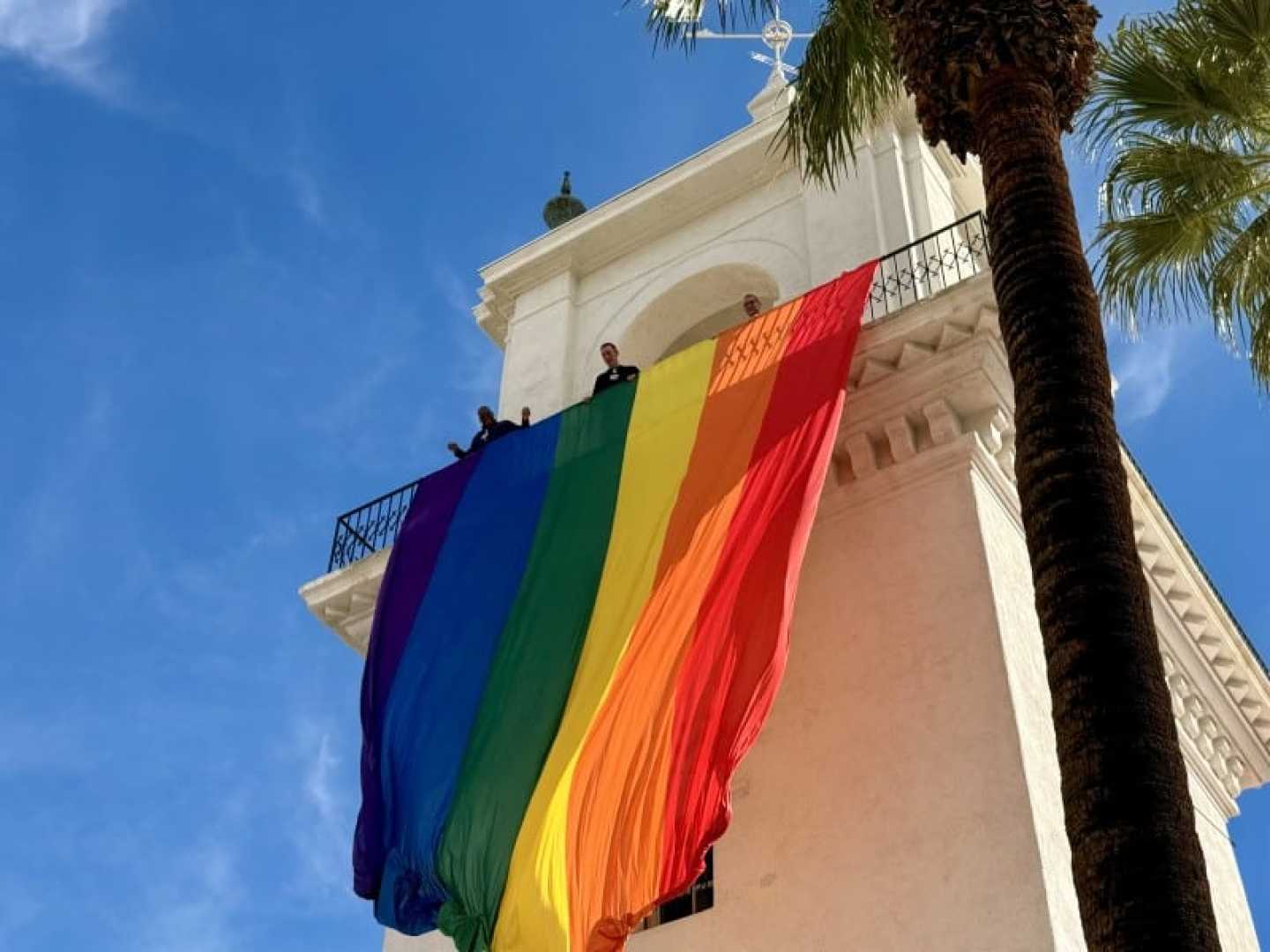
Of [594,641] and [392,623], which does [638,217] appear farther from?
[594,641]

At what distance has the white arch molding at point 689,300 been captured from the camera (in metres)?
20.0

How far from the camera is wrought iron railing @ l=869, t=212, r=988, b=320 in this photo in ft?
52.7

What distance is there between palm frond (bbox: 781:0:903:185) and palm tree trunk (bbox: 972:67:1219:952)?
3.35 metres

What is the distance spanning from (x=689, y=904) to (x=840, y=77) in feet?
20.7

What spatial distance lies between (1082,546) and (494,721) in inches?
285

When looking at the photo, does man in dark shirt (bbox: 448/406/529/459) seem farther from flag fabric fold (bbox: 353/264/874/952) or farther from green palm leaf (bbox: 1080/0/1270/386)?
green palm leaf (bbox: 1080/0/1270/386)

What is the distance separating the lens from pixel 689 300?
20.7 m

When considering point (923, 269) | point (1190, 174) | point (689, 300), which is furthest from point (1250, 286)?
point (689, 300)

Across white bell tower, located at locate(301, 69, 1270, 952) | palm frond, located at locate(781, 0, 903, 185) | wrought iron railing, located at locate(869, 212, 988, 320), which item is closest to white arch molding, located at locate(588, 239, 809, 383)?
white bell tower, located at locate(301, 69, 1270, 952)

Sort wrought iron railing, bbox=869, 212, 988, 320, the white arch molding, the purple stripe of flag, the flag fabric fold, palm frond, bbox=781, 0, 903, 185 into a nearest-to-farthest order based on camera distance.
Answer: the flag fabric fold → palm frond, bbox=781, 0, 903, 185 → the purple stripe of flag → wrought iron railing, bbox=869, 212, 988, 320 → the white arch molding

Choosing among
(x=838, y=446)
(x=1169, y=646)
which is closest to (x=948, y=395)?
(x=838, y=446)

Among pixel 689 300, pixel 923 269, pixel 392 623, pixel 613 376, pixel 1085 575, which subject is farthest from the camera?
pixel 689 300

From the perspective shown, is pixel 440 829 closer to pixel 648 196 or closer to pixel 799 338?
pixel 799 338

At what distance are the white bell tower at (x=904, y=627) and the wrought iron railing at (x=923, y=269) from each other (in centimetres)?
3
